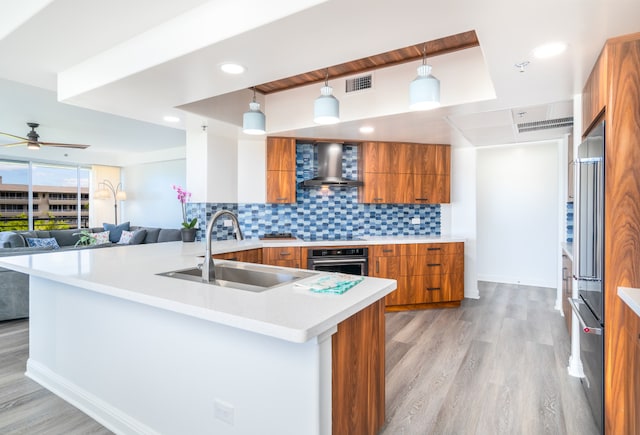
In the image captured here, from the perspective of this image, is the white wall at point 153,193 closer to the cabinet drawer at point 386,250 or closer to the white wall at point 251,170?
the white wall at point 251,170

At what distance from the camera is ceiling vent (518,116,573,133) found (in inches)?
128

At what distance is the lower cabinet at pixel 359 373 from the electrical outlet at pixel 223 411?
1.49 feet

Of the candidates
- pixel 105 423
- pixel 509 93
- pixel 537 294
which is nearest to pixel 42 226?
pixel 105 423

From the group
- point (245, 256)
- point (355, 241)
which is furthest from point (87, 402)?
point (355, 241)

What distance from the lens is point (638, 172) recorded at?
168 cm

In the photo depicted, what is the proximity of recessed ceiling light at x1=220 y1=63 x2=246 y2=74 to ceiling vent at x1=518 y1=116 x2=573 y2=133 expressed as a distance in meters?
2.77

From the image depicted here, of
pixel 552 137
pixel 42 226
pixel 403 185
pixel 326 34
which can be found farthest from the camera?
pixel 42 226

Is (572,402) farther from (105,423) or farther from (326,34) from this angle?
(105,423)

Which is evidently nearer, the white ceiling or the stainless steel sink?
the white ceiling

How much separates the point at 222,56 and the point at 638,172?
2.19 meters

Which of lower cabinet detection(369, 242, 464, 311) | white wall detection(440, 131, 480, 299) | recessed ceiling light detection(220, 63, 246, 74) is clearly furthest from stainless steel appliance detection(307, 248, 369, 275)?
recessed ceiling light detection(220, 63, 246, 74)

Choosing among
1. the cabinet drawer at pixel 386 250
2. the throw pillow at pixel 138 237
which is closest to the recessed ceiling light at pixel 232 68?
the cabinet drawer at pixel 386 250

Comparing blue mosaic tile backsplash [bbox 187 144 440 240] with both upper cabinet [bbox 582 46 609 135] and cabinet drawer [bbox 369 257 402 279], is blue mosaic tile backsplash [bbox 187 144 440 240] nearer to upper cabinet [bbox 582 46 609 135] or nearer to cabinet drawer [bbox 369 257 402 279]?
cabinet drawer [bbox 369 257 402 279]

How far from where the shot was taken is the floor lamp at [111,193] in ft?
26.0
